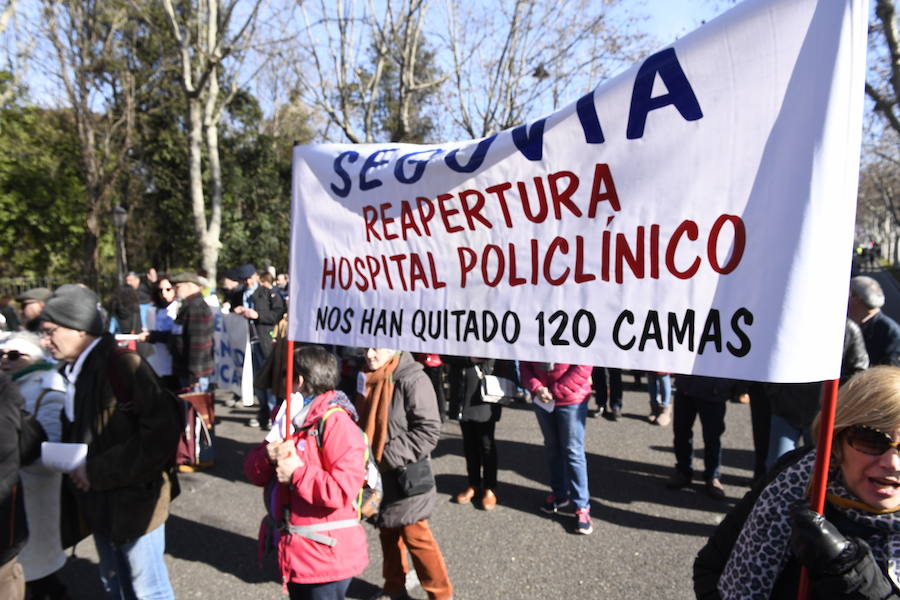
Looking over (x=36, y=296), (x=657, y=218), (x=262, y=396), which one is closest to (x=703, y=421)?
(x=657, y=218)

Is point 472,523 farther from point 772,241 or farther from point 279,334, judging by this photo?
point 772,241

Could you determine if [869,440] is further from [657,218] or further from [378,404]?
[378,404]

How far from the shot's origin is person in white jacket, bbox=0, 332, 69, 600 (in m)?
2.68

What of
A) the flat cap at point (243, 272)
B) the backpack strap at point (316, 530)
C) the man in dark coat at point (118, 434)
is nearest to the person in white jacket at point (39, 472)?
the man in dark coat at point (118, 434)

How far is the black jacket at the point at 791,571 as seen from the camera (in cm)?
119

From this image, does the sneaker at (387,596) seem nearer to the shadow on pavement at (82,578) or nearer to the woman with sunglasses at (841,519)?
the shadow on pavement at (82,578)

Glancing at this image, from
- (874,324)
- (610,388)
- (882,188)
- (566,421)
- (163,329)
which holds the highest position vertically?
(882,188)

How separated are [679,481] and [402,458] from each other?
263 centimetres

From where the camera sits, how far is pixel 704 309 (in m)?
1.42

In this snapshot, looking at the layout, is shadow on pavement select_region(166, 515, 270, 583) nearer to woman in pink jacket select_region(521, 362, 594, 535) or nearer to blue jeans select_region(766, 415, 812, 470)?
woman in pink jacket select_region(521, 362, 594, 535)

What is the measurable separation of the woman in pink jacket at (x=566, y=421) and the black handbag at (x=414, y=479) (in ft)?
4.02

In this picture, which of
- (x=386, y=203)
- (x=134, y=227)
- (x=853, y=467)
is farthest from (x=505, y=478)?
(x=134, y=227)

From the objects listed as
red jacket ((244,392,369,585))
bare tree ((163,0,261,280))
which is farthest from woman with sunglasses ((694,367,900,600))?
bare tree ((163,0,261,280))

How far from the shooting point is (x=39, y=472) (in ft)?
8.84
